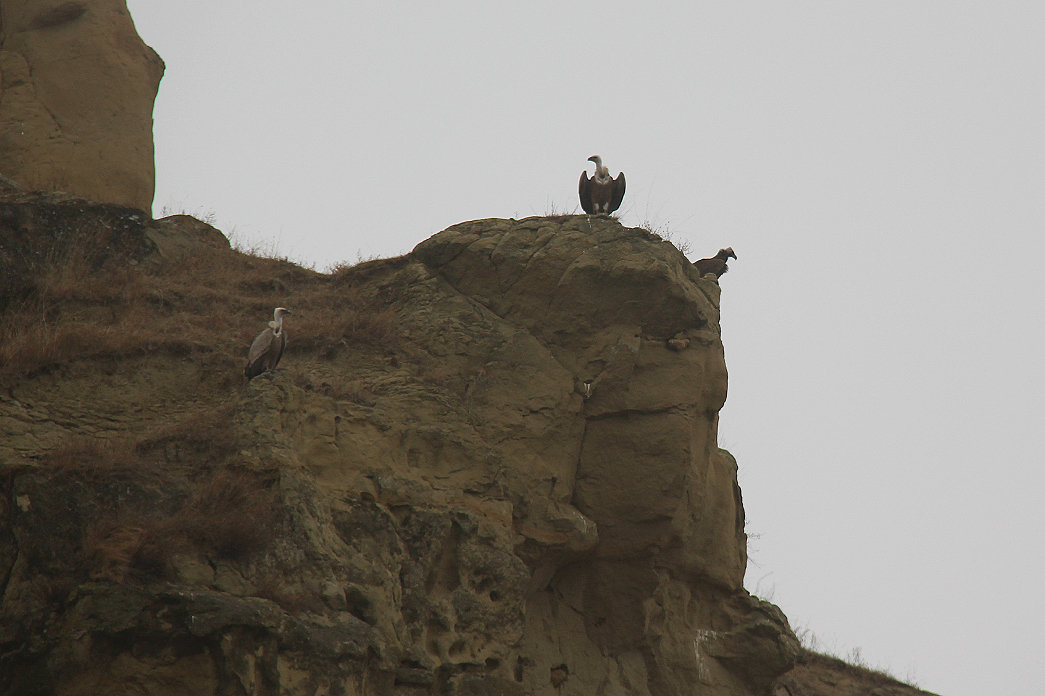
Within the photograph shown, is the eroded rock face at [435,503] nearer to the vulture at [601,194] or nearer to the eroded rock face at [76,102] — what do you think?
the vulture at [601,194]

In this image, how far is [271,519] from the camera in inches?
365

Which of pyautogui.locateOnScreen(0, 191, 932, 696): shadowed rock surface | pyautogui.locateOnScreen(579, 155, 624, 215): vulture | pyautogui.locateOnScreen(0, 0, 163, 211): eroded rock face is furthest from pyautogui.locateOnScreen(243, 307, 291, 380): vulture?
pyautogui.locateOnScreen(579, 155, 624, 215): vulture

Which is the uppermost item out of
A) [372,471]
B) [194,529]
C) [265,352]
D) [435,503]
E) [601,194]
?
[601,194]

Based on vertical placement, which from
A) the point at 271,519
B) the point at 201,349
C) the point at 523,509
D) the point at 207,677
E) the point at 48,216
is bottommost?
the point at 207,677

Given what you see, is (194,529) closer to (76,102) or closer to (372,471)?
(372,471)

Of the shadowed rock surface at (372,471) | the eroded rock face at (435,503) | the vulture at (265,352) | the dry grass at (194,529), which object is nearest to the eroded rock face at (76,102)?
the shadowed rock surface at (372,471)

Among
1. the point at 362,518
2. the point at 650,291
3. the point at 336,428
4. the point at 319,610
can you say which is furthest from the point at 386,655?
the point at 650,291

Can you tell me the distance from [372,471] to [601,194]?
6830 millimetres

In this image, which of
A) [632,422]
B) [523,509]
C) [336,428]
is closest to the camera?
[336,428]

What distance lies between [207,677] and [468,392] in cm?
523

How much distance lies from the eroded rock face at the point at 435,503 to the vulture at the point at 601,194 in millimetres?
1622

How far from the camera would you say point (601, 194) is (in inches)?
620

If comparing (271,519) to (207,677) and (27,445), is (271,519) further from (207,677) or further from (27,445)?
(27,445)

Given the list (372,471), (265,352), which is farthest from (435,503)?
(265,352)
